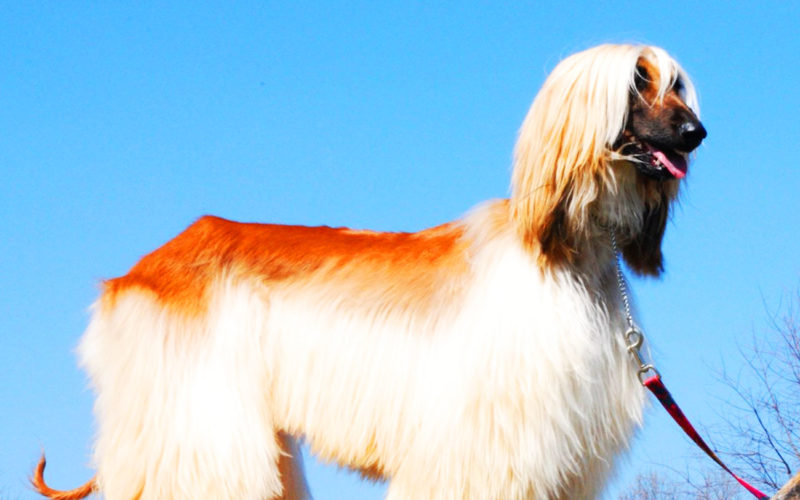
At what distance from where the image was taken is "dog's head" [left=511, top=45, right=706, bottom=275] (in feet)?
11.3

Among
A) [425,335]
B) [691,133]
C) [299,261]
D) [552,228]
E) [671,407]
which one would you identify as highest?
[299,261]

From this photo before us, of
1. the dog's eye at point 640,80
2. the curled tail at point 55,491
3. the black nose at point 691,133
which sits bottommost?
the curled tail at point 55,491

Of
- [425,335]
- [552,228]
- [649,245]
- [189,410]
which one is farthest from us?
[189,410]

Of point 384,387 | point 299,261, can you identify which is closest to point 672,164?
point 384,387

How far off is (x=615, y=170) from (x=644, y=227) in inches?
12.5

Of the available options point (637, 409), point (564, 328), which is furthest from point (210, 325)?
point (637, 409)

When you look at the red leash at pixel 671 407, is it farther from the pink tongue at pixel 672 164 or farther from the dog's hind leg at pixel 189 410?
the dog's hind leg at pixel 189 410

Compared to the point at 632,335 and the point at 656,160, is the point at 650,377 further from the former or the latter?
the point at 656,160

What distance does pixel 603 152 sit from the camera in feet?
11.3

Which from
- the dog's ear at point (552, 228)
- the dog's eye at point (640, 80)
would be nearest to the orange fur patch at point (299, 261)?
the dog's ear at point (552, 228)

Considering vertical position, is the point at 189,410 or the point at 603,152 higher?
the point at 603,152

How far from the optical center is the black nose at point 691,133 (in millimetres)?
3393

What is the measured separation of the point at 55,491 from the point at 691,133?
123 inches

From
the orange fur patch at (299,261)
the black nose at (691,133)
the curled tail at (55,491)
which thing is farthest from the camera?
the curled tail at (55,491)
